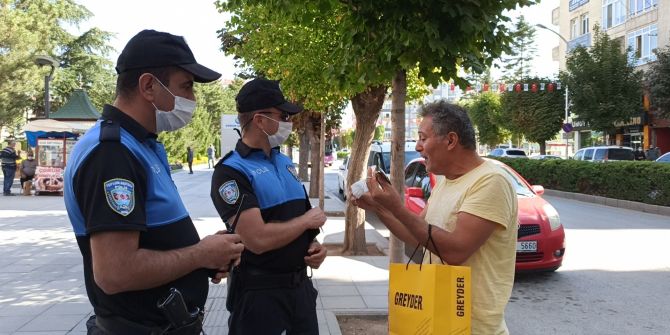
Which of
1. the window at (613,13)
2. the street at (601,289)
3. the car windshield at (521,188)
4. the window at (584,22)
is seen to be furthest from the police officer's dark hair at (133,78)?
the window at (584,22)

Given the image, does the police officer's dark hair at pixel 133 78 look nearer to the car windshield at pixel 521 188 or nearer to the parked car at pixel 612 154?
the car windshield at pixel 521 188

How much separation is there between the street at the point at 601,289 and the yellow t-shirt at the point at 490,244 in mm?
3348

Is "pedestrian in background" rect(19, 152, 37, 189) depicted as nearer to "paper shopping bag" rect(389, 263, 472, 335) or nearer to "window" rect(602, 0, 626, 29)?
"paper shopping bag" rect(389, 263, 472, 335)

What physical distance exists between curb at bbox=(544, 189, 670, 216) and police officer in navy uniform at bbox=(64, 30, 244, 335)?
1501 cm

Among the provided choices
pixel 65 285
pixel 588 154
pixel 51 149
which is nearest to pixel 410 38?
pixel 65 285

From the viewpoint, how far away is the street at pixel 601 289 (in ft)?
17.8

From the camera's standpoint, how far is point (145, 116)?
1.90 metres

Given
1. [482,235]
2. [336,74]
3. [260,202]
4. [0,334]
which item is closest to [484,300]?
[482,235]

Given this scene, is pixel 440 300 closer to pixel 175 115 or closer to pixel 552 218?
pixel 175 115

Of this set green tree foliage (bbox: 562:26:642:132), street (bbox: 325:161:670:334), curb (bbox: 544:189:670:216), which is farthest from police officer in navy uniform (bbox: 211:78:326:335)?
green tree foliage (bbox: 562:26:642:132)

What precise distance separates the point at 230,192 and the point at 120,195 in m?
0.95

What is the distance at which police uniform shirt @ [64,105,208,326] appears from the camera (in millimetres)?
1590

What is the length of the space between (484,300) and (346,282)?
469 cm

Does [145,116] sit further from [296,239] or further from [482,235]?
[482,235]
